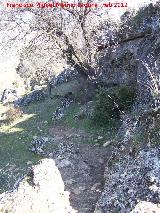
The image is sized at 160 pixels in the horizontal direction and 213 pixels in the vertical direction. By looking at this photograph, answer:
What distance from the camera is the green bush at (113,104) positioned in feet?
40.5

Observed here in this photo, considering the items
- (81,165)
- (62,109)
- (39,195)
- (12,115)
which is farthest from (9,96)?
(39,195)

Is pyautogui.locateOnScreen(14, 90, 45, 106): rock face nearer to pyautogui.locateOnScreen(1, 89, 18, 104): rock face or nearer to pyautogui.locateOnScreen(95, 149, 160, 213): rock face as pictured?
pyautogui.locateOnScreen(1, 89, 18, 104): rock face

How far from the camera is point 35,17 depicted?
15.6 metres

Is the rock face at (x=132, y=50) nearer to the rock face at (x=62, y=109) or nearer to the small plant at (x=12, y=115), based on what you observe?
the rock face at (x=62, y=109)

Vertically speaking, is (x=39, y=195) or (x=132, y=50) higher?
(x=132, y=50)

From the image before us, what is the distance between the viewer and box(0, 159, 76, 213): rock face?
798 cm

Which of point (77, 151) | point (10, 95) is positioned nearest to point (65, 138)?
point (77, 151)

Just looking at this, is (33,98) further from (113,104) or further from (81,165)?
(81,165)

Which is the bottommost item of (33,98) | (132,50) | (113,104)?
(113,104)

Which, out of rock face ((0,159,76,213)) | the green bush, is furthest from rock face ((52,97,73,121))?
rock face ((0,159,76,213))

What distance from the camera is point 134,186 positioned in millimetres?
7340

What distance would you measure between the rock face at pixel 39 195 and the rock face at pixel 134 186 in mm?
908

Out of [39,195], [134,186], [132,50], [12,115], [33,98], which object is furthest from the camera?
[33,98]

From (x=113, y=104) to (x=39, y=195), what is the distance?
17.1ft
